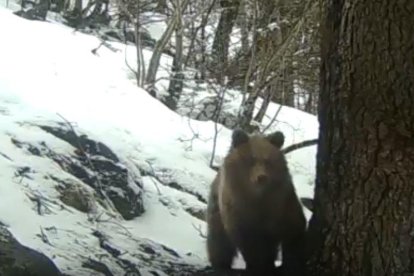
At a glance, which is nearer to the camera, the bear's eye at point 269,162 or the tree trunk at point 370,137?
the tree trunk at point 370,137

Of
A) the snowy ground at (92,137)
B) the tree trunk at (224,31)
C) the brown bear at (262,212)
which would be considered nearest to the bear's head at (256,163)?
the brown bear at (262,212)

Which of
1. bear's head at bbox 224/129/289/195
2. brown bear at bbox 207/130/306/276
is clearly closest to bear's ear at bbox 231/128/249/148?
bear's head at bbox 224/129/289/195

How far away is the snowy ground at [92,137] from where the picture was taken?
5.07 metres

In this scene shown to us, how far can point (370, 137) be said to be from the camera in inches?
157

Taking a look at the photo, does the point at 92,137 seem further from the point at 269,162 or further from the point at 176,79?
the point at 176,79

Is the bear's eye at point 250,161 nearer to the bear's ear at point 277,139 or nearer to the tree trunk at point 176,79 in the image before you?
the bear's ear at point 277,139

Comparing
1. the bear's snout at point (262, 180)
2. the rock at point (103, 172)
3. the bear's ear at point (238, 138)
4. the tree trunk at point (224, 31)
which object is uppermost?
the tree trunk at point (224, 31)

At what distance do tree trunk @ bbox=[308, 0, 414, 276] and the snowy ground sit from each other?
5.04 feet

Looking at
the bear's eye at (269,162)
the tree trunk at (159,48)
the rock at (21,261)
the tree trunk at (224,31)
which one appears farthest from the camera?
the tree trunk at (224,31)

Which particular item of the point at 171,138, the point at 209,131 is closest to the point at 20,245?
the point at 171,138

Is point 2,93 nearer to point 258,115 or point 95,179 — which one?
point 95,179

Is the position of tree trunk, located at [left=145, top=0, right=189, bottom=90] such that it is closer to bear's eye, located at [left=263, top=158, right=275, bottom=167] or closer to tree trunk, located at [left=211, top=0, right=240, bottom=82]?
tree trunk, located at [left=211, top=0, right=240, bottom=82]

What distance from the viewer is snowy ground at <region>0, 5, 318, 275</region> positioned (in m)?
5.07

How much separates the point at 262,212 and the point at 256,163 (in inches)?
12.1
